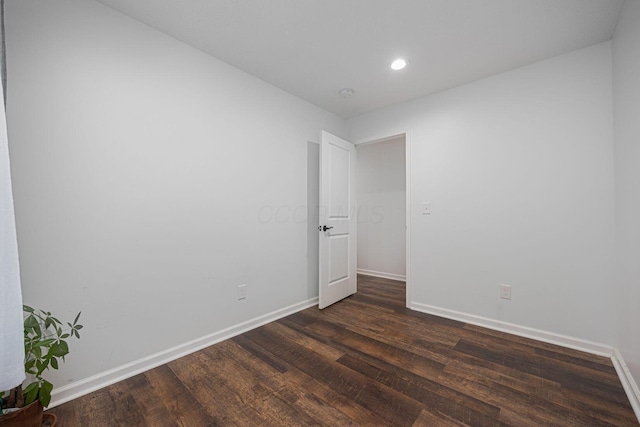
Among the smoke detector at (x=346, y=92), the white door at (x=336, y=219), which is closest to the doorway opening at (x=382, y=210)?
the white door at (x=336, y=219)

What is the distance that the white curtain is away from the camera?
33.6 inches

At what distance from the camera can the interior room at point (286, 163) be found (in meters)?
1.49

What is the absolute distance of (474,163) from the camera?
253 cm

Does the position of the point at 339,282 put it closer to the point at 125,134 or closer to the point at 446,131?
the point at 446,131

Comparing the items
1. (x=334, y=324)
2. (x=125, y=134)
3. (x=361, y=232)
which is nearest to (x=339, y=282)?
(x=334, y=324)

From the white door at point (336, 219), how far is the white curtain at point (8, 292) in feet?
7.43

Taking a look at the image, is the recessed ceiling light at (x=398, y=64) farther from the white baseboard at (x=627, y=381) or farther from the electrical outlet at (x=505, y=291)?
the white baseboard at (x=627, y=381)

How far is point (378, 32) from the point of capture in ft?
6.09

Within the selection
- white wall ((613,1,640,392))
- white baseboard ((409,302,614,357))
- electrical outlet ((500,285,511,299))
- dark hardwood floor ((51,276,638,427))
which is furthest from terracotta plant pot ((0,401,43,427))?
electrical outlet ((500,285,511,299))

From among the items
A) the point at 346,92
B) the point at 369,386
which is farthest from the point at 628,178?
the point at 346,92

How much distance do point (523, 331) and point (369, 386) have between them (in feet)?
5.32

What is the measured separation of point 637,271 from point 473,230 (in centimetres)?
112

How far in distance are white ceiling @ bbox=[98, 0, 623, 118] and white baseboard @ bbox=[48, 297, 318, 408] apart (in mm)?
2342

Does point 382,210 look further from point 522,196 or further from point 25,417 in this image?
point 25,417
